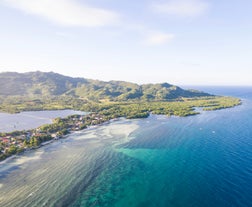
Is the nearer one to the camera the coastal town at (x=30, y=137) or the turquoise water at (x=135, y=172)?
the turquoise water at (x=135, y=172)

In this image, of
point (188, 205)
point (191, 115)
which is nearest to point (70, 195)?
point (188, 205)

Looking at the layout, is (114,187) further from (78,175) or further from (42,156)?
(42,156)

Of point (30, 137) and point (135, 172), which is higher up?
point (30, 137)

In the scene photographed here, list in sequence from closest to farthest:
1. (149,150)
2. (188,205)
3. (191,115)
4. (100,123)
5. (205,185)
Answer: (188,205), (205,185), (149,150), (100,123), (191,115)

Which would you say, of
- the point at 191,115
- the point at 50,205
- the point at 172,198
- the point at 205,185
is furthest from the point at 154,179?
the point at 191,115

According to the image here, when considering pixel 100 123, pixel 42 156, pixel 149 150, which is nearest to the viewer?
pixel 42 156

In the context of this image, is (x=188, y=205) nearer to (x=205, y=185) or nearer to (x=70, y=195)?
(x=205, y=185)

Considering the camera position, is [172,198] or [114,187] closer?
[172,198]

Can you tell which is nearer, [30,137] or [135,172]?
[135,172]
